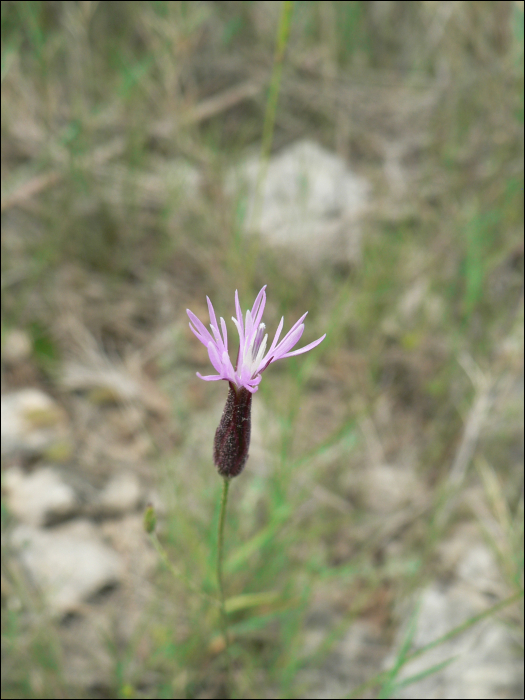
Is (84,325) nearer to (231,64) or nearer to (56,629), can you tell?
(56,629)

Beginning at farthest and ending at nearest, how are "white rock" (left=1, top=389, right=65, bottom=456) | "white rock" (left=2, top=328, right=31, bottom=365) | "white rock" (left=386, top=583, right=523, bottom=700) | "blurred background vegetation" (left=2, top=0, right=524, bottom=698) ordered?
"white rock" (left=2, top=328, right=31, bottom=365)
"white rock" (left=1, top=389, right=65, bottom=456)
"blurred background vegetation" (left=2, top=0, right=524, bottom=698)
"white rock" (left=386, top=583, right=523, bottom=700)

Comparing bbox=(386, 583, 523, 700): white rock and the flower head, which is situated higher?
the flower head

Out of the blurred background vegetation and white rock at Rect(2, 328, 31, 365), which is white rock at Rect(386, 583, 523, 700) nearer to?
the blurred background vegetation

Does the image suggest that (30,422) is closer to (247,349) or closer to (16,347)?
(16,347)

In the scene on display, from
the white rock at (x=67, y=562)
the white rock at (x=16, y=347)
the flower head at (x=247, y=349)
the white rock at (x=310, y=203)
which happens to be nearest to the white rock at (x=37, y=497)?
the white rock at (x=67, y=562)

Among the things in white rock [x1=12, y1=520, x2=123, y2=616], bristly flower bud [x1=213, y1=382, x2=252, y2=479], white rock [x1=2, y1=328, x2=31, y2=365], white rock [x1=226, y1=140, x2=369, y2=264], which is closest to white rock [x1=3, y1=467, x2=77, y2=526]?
white rock [x1=12, y1=520, x2=123, y2=616]

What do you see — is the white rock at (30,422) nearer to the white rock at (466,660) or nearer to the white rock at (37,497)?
the white rock at (37,497)

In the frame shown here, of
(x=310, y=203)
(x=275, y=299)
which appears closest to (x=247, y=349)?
(x=275, y=299)
